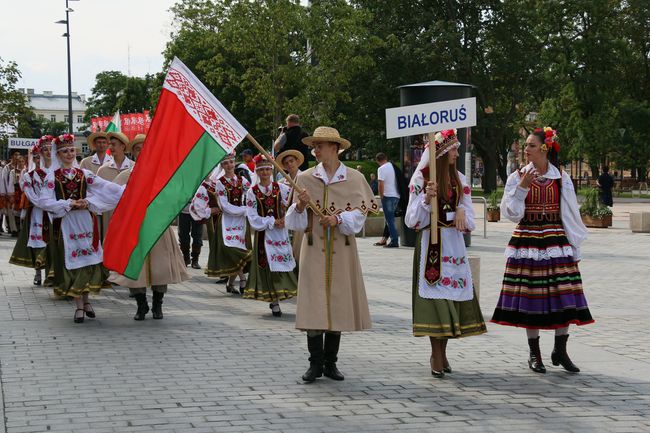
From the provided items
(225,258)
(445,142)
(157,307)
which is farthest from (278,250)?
(445,142)

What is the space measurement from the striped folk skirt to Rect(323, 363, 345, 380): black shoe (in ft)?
4.83

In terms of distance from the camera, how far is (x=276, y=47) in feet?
131

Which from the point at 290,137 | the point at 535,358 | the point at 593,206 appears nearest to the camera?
the point at 535,358

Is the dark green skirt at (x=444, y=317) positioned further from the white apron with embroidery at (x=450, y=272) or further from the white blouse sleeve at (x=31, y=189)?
the white blouse sleeve at (x=31, y=189)

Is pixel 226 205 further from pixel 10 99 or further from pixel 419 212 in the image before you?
pixel 10 99

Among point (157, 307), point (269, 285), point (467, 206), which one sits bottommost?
point (157, 307)

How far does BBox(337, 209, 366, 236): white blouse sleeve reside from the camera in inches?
314

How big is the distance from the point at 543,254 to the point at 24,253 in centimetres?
934

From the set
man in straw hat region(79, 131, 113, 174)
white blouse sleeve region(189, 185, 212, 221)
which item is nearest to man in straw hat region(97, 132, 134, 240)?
man in straw hat region(79, 131, 113, 174)

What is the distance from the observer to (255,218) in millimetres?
12055

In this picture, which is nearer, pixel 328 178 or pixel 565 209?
pixel 328 178

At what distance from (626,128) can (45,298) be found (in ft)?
171

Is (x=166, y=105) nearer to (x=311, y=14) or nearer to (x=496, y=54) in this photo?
(x=311, y=14)

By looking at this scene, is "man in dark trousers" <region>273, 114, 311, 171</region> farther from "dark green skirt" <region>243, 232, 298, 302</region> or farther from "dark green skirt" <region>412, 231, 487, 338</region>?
"dark green skirt" <region>412, 231, 487, 338</region>
